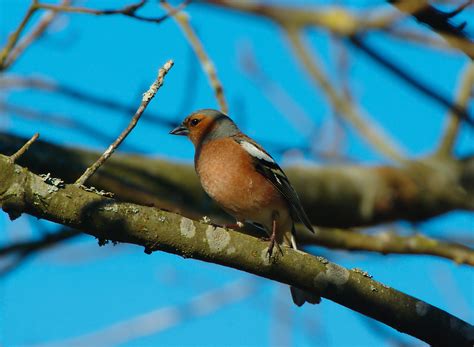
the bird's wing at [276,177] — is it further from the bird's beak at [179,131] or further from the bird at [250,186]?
the bird's beak at [179,131]

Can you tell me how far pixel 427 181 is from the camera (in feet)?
27.1

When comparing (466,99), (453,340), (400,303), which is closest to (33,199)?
(400,303)

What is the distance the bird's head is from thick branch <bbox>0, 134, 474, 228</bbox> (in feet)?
2.67

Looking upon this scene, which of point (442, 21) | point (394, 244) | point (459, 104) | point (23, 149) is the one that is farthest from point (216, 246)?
point (459, 104)

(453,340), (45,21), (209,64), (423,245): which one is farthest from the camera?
(45,21)

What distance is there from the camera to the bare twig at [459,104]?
7418 mm

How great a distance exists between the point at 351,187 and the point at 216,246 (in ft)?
17.0

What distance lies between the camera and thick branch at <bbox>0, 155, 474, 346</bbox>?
3.41 meters

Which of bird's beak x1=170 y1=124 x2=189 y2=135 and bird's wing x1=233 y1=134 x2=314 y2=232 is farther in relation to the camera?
bird's beak x1=170 y1=124 x2=189 y2=135

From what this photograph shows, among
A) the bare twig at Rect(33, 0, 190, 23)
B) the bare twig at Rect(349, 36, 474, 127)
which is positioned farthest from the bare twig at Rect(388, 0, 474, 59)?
the bare twig at Rect(33, 0, 190, 23)

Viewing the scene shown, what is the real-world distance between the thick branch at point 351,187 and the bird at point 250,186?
1471 mm

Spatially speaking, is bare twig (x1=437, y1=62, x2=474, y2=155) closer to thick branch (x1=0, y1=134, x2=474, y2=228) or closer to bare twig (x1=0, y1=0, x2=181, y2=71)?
thick branch (x1=0, y1=134, x2=474, y2=228)

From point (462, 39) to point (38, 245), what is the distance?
4687 mm

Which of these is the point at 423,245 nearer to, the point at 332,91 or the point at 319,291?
the point at 332,91
